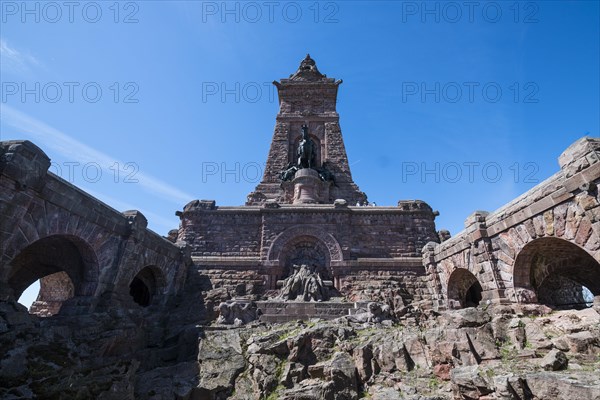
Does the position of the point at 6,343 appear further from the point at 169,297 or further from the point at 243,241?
the point at 243,241

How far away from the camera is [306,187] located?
774 inches

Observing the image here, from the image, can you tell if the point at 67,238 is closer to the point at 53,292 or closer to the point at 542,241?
the point at 53,292

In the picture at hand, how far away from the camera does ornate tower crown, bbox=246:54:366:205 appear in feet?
72.0

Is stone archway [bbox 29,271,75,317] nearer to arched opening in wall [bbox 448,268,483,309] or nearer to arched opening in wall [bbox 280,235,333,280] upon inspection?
arched opening in wall [bbox 280,235,333,280]

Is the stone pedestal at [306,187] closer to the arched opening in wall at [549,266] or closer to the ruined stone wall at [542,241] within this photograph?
the ruined stone wall at [542,241]

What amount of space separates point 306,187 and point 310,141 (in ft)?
18.2

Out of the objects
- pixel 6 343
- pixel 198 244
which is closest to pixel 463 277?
pixel 198 244

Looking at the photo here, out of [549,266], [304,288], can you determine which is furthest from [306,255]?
[549,266]

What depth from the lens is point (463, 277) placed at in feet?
43.6

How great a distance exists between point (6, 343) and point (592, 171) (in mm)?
13160

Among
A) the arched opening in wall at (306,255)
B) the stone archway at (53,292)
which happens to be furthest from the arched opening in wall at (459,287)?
the stone archway at (53,292)

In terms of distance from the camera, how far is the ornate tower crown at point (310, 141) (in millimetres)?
21938

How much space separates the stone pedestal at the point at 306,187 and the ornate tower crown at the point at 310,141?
0.09 meters

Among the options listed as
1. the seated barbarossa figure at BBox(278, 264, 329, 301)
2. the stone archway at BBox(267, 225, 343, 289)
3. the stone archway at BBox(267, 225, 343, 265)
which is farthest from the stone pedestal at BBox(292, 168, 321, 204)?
the seated barbarossa figure at BBox(278, 264, 329, 301)
